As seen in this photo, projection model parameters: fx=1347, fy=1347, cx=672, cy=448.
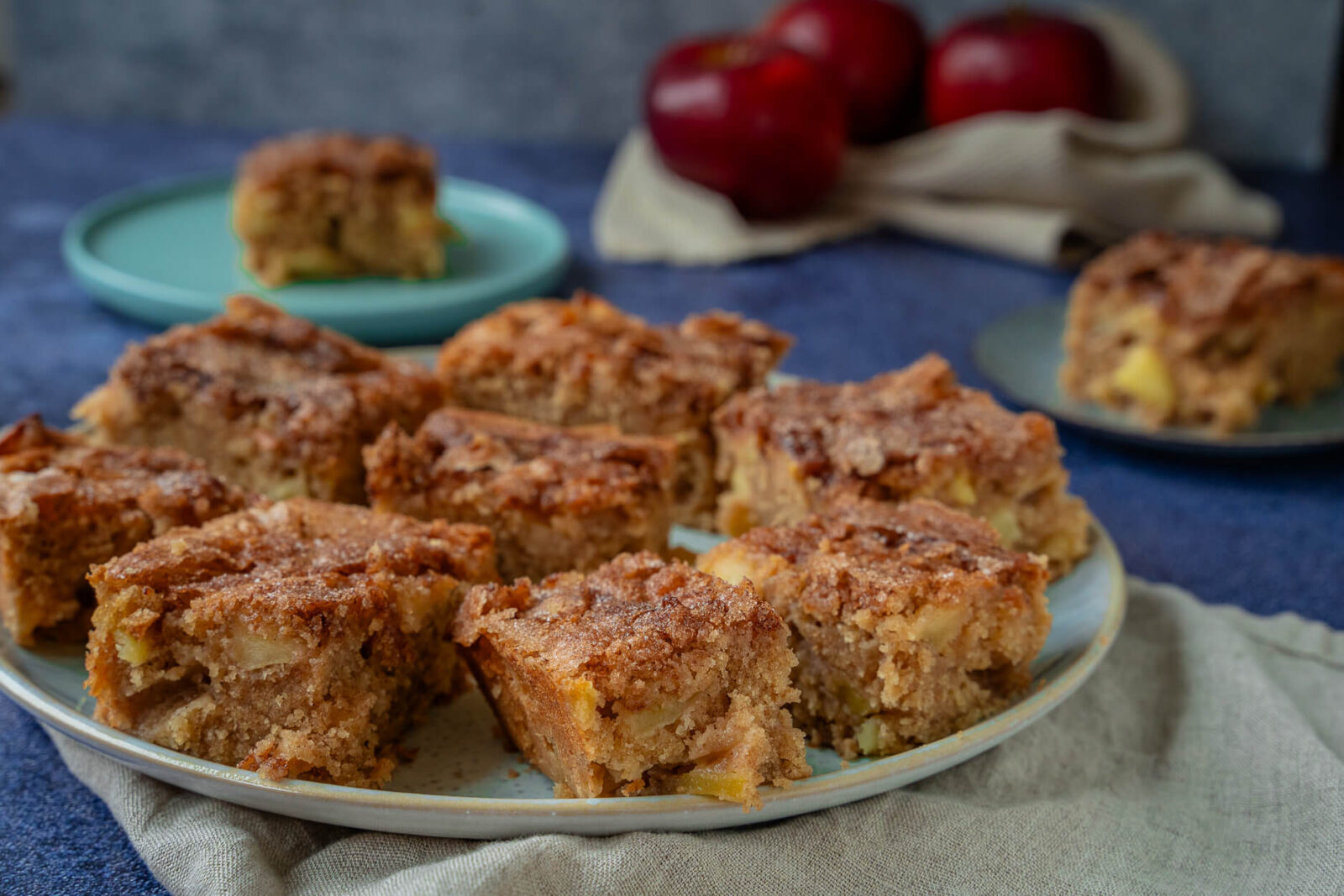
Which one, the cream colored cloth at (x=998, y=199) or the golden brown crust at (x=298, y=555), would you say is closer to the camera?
the golden brown crust at (x=298, y=555)

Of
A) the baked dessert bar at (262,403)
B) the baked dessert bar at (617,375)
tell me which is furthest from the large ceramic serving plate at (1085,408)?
the baked dessert bar at (262,403)

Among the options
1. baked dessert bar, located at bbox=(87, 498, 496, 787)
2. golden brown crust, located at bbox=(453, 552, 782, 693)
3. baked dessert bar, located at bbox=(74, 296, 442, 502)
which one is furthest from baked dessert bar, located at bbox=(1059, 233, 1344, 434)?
baked dessert bar, located at bbox=(87, 498, 496, 787)

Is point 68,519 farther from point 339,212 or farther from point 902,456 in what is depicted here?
point 339,212

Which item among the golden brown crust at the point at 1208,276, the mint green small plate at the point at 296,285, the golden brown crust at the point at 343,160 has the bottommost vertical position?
the mint green small plate at the point at 296,285

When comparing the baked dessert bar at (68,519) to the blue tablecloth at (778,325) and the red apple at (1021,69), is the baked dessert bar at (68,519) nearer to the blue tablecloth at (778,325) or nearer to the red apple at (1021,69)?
the blue tablecloth at (778,325)

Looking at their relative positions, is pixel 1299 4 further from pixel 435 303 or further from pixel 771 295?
pixel 435 303

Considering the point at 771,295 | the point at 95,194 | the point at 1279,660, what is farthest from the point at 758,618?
the point at 95,194

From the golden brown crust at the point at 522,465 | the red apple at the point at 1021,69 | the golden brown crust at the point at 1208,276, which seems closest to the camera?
the golden brown crust at the point at 522,465

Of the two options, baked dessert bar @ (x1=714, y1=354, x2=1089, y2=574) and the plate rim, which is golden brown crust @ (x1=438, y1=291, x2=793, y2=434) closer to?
baked dessert bar @ (x1=714, y1=354, x2=1089, y2=574)
